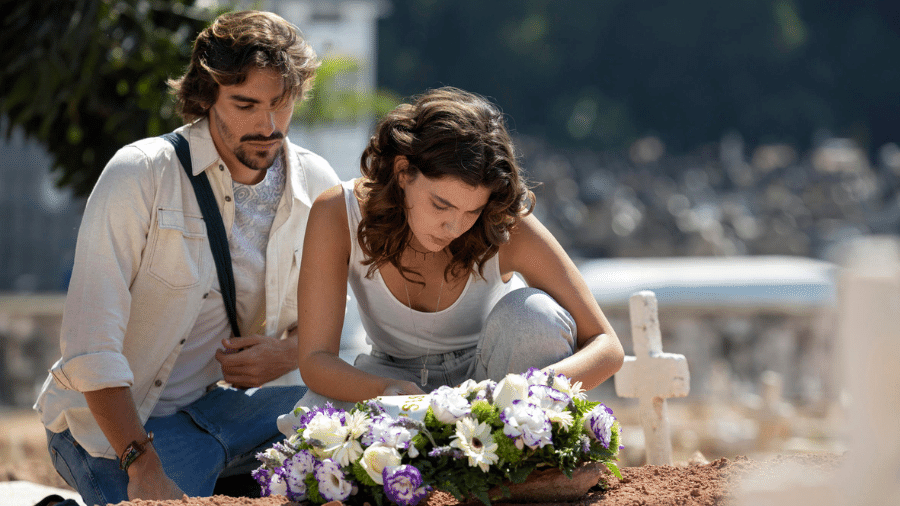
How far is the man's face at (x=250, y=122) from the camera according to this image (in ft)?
8.85

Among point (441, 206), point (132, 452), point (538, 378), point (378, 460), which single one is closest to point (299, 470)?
point (378, 460)

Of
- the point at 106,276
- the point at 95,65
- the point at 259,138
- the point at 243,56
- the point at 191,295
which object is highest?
the point at 95,65

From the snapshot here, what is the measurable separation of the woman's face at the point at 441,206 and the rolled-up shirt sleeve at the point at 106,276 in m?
0.84

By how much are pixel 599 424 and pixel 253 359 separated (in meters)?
1.24

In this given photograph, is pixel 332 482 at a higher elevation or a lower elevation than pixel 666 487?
higher

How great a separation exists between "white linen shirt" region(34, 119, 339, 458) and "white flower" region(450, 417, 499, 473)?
103cm

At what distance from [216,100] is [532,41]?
33437 millimetres

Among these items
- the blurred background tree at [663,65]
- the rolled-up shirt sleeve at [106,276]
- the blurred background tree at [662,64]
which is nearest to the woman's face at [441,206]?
the rolled-up shirt sleeve at [106,276]

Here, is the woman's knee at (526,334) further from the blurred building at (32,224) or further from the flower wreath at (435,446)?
the blurred building at (32,224)

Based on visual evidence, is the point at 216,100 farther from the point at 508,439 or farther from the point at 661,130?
the point at 661,130

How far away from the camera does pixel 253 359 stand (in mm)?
2783

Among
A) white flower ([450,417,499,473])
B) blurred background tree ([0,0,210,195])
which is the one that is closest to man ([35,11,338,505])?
white flower ([450,417,499,473])

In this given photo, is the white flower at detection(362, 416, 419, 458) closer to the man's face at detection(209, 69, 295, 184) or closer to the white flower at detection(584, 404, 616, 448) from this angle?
the white flower at detection(584, 404, 616, 448)

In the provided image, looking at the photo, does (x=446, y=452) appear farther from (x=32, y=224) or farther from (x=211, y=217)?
(x=32, y=224)
